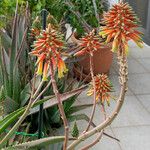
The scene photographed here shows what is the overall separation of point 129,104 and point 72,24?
3.77ft

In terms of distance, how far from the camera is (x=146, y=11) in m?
4.46

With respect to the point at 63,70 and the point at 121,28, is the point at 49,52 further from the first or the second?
the point at 121,28

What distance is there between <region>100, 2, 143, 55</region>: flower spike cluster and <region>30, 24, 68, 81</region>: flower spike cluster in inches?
5.8

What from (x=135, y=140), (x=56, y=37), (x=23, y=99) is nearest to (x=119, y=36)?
(x=56, y=37)

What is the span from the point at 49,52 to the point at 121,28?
0.73ft

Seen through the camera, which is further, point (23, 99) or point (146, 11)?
point (146, 11)

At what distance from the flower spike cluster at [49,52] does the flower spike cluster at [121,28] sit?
15 centimetres

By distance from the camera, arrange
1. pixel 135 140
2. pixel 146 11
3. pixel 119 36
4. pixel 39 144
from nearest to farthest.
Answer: pixel 119 36 → pixel 39 144 → pixel 135 140 → pixel 146 11

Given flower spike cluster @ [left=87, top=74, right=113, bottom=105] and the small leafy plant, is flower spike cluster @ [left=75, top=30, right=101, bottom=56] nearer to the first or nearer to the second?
the small leafy plant

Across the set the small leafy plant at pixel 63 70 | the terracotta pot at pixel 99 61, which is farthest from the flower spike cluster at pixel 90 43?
the terracotta pot at pixel 99 61

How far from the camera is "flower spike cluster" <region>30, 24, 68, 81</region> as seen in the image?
1039 mm

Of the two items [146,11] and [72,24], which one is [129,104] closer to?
[72,24]

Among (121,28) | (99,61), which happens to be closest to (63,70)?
(121,28)

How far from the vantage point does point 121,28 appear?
100 cm
